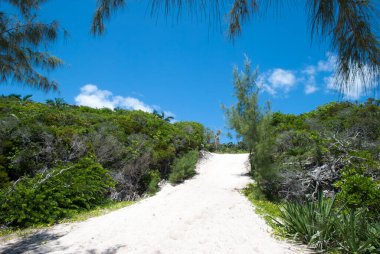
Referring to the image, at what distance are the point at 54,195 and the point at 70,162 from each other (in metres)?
2.21

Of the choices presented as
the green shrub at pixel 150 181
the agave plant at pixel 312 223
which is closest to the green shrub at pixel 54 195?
the green shrub at pixel 150 181

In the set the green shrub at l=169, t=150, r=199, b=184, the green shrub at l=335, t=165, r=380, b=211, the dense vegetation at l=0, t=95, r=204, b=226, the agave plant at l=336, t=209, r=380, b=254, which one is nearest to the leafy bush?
the dense vegetation at l=0, t=95, r=204, b=226

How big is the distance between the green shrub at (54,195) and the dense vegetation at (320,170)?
5.77m

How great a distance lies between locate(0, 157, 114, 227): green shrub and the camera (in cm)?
761

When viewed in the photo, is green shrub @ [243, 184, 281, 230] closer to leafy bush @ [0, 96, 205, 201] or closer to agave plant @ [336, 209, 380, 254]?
agave plant @ [336, 209, 380, 254]

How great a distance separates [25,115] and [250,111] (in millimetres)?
9726

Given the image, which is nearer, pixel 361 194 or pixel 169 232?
pixel 169 232

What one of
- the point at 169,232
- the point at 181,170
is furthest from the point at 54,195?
the point at 181,170

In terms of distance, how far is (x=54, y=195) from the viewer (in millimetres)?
8367

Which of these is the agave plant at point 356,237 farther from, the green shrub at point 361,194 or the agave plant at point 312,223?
the green shrub at point 361,194

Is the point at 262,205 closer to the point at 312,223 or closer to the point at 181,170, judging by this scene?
the point at 312,223

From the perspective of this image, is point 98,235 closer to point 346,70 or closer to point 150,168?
point 346,70

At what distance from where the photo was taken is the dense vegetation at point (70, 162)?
7934mm

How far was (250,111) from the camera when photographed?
13875mm
